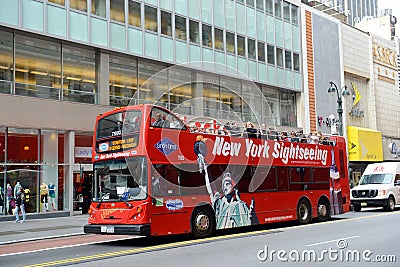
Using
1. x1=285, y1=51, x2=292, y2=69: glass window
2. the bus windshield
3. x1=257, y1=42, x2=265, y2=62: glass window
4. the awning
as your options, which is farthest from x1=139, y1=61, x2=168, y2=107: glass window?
the awning

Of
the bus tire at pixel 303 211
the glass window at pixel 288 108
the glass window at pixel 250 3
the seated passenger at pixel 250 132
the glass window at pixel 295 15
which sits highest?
the glass window at pixel 295 15

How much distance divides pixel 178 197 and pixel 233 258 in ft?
12.9

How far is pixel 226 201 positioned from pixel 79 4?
15126mm

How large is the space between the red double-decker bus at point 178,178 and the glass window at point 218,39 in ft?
52.3

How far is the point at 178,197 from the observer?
14633mm

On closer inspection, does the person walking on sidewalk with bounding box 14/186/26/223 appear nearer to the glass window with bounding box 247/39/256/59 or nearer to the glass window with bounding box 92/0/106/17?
the glass window with bounding box 92/0/106/17

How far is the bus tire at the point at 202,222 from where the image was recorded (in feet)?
49.7

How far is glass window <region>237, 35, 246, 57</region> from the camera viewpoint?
116ft

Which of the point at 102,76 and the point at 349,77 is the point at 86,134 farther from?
the point at 349,77

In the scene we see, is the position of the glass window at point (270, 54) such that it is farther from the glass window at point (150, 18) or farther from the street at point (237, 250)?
the street at point (237, 250)

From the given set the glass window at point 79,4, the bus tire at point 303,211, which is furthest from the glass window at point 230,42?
the bus tire at point 303,211

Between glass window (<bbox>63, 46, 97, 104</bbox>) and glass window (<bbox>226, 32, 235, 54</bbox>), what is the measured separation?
1034 centimetres

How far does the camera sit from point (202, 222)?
50.4 feet

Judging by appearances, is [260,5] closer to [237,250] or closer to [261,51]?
[261,51]
